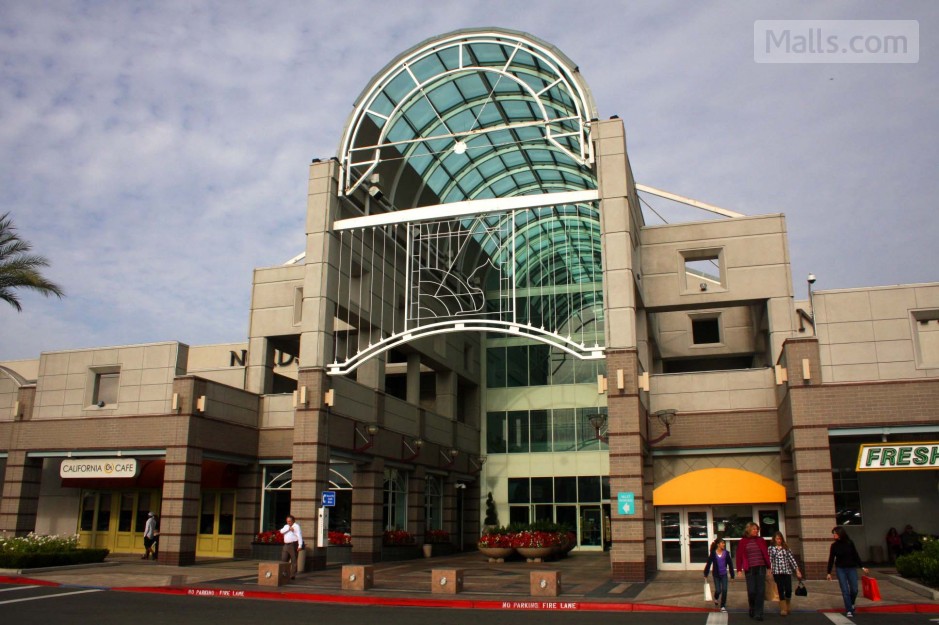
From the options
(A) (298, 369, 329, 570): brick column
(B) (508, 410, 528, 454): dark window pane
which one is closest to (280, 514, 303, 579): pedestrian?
(A) (298, 369, 329, 570): brick column

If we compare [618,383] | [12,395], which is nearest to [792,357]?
[618,383]

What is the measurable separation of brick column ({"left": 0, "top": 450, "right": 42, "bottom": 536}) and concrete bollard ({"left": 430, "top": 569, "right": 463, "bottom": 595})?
18809 millimetres

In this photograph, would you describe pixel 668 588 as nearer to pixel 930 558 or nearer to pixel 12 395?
pixel 930 558

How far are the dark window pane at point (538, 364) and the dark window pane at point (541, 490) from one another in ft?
16.8

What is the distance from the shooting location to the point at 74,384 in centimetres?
3231

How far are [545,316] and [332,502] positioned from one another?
21.0m

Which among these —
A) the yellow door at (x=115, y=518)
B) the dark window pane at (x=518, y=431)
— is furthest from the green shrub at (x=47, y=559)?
the dark window pane at (x=518, y=431)

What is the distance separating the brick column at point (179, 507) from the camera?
26.4 m

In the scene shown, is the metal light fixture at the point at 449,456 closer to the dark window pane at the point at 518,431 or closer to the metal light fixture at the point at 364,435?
the dark window pane at the point at 518,431

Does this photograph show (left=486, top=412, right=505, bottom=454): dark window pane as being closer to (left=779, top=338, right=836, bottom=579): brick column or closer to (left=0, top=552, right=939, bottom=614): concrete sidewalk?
(left=0, top=552, right=939, bottom=614): concrete sidewalk

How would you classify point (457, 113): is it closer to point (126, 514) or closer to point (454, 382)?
point (454, 382)

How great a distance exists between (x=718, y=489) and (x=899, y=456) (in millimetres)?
5235

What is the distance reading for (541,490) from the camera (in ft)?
137

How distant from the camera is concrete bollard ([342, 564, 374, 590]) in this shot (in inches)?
777
